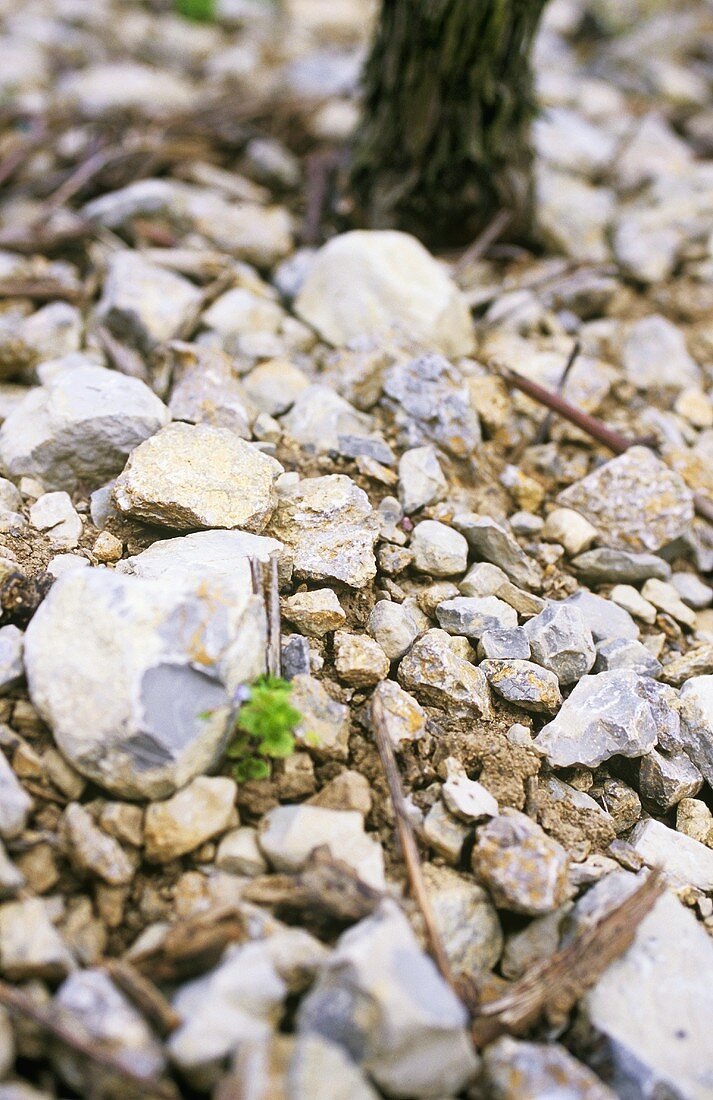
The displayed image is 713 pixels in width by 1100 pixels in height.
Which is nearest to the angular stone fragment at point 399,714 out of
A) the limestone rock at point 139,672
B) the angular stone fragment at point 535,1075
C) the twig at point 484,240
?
the limestone rock at point 139,672

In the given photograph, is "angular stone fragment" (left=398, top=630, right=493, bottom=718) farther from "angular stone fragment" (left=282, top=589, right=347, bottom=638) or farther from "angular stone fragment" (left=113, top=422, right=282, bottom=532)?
"angular stone fragment" (left=113, top=422, right=282, bottom=532)

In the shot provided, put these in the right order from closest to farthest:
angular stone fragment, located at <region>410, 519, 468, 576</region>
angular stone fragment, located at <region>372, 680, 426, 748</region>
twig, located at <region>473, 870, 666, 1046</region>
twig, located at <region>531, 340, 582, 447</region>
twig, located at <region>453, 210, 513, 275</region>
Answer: twig, located at <region>473, 870, 666, 1046</region>, angular stone fragment, located at <region>372, 680, 426, 748</region>, angular stone fragment, located at <region>410, 519, 468, 576</region>, twig, located at <region>531, 340, 582, 447</region>, twig, located at <region>453, 210, 513, 275</region>

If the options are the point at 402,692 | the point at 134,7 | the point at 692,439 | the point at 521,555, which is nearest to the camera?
the point at 402,692

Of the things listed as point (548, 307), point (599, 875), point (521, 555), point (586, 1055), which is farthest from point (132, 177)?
point (586, 1055)

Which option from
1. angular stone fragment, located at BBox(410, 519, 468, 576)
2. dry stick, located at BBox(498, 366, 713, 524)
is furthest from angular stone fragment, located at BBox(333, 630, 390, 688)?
dry stick, located at BBox(498, 366, 713, 524)

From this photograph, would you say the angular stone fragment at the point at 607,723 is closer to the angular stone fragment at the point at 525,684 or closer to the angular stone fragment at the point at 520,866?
the angular stone fragment at the point at 525,684

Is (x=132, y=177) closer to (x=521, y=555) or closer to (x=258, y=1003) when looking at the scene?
(x=521, y=555)

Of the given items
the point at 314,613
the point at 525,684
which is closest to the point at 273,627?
the point at 314,613
